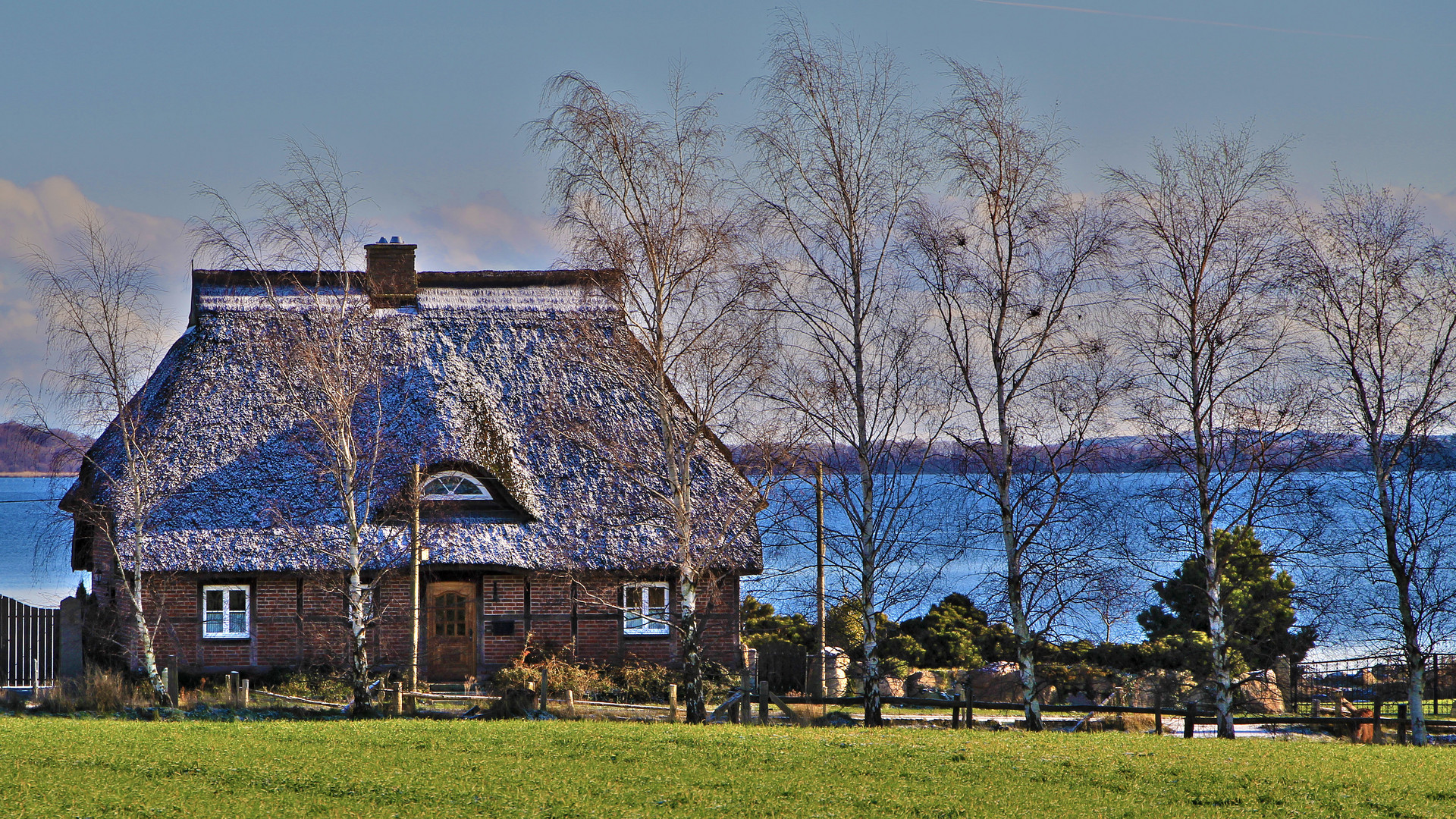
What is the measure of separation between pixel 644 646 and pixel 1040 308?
11115 mm

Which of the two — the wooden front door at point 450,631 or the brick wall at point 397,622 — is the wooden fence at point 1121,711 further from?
the wooden front door at point 450,631

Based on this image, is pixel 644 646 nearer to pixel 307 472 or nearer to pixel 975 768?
pixel 307 472

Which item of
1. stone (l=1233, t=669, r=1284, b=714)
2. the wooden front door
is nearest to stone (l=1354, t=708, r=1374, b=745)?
stone (l=1233, t=669, r=1284, b=714)

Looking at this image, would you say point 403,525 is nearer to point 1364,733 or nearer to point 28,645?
point 28,645

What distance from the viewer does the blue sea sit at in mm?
21750

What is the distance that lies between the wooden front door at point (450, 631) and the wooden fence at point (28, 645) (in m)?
6.68

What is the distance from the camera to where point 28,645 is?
22.7 metres

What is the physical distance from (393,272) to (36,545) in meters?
11.0

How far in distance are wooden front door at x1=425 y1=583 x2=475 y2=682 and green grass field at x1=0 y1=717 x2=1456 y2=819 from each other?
788 centimetres

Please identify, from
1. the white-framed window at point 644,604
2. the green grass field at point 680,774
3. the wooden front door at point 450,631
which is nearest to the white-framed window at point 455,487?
the wooden front door at point 450,631

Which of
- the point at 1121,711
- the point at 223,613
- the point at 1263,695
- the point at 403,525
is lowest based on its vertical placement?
the point at 1263,695

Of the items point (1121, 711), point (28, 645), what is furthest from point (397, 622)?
point (1121, 711)

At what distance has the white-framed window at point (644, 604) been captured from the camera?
2489 cm

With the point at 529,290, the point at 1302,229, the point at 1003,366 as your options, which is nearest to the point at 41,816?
the point at 1003,366
